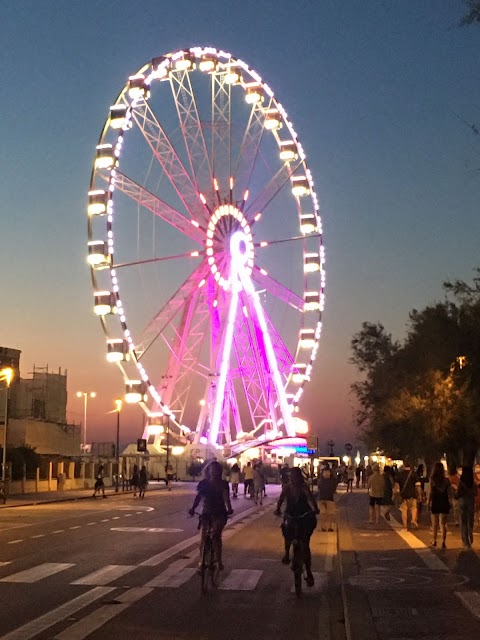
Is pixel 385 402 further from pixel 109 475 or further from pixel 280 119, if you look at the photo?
pixel 109 475

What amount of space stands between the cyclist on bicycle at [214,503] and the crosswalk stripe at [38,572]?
101 inches

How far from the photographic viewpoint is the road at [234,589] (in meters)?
10.4

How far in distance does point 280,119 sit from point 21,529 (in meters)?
30.5

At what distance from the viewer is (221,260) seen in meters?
46.4

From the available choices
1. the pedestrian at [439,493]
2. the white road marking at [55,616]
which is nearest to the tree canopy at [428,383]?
the pedestrian at [439,493]

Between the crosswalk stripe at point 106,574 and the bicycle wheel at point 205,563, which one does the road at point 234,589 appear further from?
the bicycle wheel at point 205,563

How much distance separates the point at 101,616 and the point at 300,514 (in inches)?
139

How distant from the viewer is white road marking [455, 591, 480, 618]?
11.2m

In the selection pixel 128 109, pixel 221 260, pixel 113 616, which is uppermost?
pixel 128 109

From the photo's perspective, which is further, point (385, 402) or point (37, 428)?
point (37, 428)

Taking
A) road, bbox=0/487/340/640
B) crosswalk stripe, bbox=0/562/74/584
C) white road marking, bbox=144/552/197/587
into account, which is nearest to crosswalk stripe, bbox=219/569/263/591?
road, bbox=0/487/340/640

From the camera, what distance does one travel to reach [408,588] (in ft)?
43.2

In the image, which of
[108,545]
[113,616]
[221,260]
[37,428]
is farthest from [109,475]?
[113,616]

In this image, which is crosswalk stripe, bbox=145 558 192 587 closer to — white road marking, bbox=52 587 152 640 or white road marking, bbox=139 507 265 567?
white road marking, bbox=139 507 265 567
